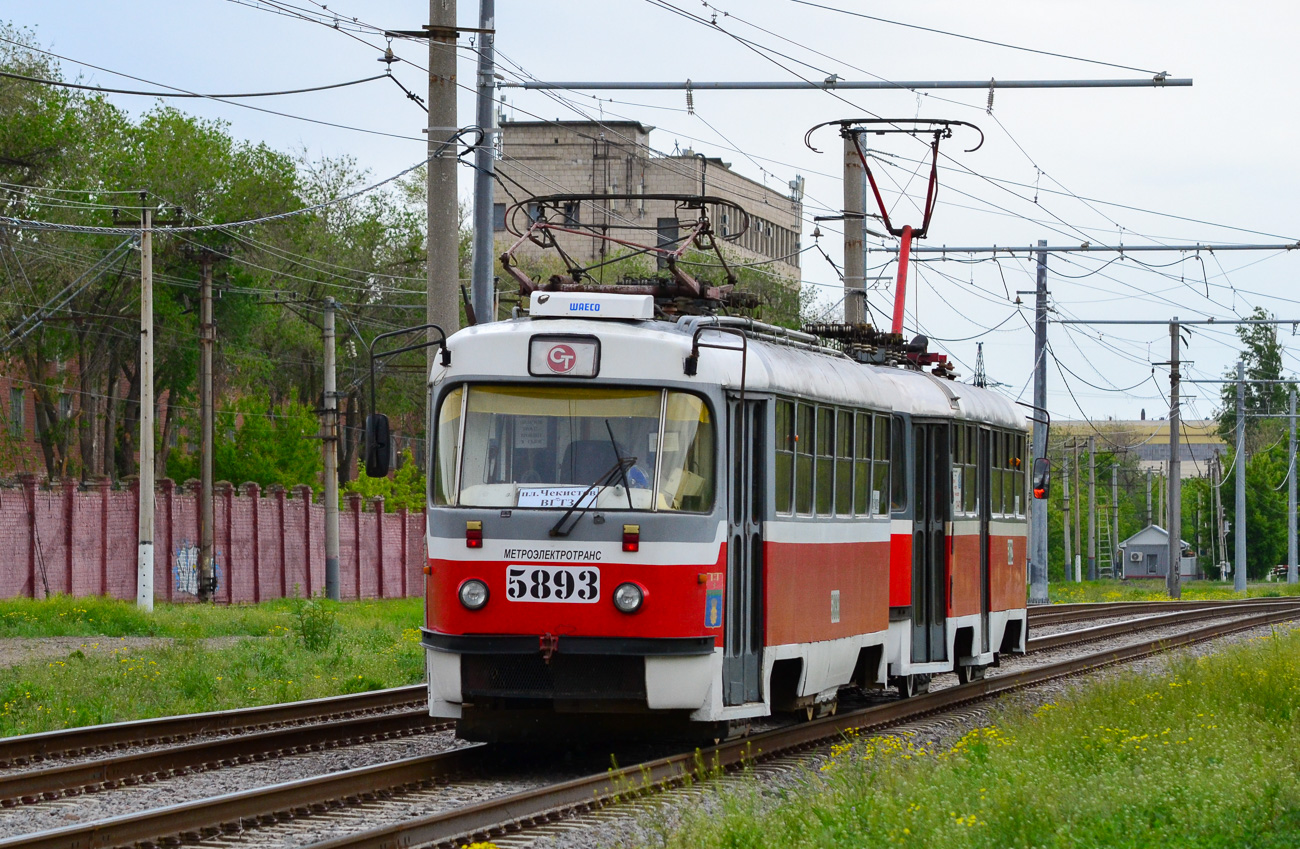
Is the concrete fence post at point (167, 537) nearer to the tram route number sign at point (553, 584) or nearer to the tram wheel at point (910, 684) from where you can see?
the tram wheel at point (910, 684)

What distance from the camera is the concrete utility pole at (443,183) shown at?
18000 millimetres

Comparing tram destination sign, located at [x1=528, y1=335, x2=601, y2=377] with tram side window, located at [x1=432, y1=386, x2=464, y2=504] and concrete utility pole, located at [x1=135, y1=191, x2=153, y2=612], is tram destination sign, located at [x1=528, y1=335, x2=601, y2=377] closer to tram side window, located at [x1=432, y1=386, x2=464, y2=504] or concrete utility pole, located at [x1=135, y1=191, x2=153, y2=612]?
tram side window, located at [x1=432, y1=386, x2=464, y2=504]

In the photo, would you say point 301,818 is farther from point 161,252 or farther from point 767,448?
point 161,252

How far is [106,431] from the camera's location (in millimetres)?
62625

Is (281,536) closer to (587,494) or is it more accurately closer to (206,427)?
(206,427)

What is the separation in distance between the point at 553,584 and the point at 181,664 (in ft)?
32.4

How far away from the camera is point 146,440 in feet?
119

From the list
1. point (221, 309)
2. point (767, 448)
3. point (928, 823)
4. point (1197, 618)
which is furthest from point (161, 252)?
point (928, 823)

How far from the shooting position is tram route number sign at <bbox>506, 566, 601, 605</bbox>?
11953 millimetres

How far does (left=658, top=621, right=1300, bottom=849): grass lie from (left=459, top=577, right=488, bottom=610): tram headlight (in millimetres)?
2278

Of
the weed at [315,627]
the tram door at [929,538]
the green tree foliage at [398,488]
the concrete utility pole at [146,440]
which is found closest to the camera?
the tram door at [929,538]

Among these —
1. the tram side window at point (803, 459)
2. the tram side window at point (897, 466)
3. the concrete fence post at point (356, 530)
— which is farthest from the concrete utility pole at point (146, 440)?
the tram side window at point (803, 459)

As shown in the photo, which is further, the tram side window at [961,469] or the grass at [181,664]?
the tram side window at [961,469]

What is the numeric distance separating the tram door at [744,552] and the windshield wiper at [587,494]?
2.66ft
